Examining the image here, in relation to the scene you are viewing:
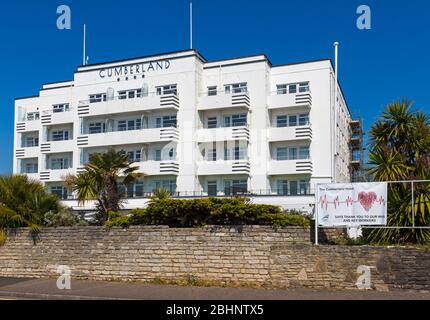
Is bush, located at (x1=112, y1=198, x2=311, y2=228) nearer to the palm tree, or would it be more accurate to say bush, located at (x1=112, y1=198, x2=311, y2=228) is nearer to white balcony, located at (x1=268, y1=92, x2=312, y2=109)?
the palm tree

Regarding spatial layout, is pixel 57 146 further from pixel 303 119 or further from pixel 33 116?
pixel 303 119

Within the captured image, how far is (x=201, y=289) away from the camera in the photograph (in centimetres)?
1502

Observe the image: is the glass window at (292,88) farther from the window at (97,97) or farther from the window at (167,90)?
the window at (97,97)

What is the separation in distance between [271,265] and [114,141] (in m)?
33.8

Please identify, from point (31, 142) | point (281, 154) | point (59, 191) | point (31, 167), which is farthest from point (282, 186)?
point (31, 142)

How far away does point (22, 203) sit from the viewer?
64.1ft

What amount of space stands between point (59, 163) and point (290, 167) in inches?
972

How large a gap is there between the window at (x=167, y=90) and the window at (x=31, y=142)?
1705cm

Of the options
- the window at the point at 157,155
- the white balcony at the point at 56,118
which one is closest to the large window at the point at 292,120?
the window at the point at 157,155

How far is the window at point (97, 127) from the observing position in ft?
162

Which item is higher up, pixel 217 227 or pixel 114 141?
pixel 114 141

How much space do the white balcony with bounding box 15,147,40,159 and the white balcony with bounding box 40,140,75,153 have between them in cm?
196
